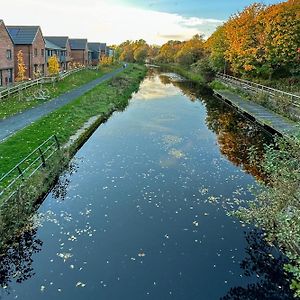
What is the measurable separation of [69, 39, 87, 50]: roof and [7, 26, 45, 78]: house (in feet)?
119

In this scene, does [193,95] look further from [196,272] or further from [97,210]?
[196,272]

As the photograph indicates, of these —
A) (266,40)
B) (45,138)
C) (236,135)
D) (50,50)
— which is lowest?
(45,138)

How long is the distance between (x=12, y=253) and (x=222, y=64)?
199ft

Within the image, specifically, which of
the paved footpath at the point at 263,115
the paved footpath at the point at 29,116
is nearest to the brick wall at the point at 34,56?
the paved footpath at the point at 29,116

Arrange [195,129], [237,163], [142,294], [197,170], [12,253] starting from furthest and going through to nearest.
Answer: [195,129] < [237,163] < [197,170] < [12,253] < [142,294]

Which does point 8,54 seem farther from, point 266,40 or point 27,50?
point 266,40

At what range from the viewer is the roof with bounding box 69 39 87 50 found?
90162 mm

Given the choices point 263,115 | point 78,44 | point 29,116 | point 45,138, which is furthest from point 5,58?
point 78,44

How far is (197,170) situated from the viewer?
778 inches

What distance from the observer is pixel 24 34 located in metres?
52.1

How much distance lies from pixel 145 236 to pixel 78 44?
282ft

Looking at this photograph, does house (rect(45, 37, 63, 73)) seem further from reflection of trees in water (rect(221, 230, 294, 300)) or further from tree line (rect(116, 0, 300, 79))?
reflection of trees in water (rect(221, 230, 294, 300))

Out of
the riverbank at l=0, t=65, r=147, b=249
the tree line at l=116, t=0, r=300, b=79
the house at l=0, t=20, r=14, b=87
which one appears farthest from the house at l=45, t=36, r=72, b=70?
the riverbank at l=0, t=65, r=147, b=249

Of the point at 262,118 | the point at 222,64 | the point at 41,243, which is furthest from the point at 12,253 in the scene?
the point at 222,64
